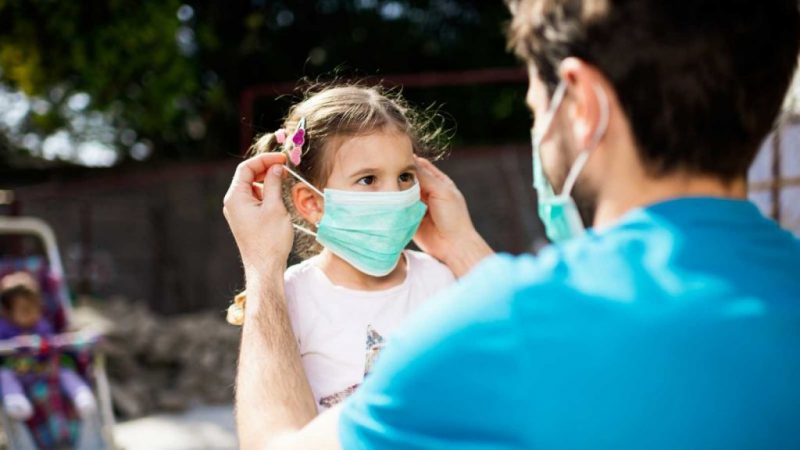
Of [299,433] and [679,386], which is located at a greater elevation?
[679,386]

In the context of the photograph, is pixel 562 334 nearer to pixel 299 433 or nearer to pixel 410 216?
pixel 299 433

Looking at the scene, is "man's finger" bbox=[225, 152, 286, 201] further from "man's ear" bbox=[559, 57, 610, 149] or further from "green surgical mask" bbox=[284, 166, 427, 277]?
"man's ear" bbox=[559, 57, 610, 149]

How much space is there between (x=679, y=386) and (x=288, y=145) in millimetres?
1475

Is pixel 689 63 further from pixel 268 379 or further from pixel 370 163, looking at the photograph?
pixel 370 163

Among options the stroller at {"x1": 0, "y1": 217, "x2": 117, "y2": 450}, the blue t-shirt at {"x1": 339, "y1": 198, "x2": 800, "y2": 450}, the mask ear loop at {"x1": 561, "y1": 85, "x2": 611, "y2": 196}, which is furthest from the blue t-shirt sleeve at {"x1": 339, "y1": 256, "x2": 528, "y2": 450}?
the stroller at {"x1": 0, "y1": 217, "x2": 117, "y2": 450}

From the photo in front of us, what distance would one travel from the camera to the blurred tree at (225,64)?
1213 cm

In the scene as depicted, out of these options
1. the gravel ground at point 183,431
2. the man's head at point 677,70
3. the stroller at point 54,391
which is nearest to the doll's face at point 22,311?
the stroller at point 54,391

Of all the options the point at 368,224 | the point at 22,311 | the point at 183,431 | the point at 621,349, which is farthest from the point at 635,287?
the point at 183,431

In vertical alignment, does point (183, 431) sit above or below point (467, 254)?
below

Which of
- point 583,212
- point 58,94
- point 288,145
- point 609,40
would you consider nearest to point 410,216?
point 288,145

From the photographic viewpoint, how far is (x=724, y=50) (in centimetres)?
120

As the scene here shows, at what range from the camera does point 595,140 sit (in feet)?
4.19

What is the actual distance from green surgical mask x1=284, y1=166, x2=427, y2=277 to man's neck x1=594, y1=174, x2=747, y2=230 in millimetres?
1119

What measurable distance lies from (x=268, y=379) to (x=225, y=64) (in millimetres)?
13098
